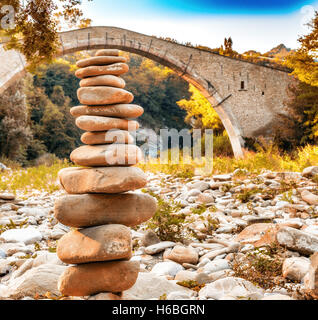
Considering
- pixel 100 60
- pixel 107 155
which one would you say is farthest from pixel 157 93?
pixel 107 155

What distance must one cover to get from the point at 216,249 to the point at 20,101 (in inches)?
694

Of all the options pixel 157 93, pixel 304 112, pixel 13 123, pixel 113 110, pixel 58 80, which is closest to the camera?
pixel 113 110

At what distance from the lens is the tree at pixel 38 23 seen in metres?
4.08

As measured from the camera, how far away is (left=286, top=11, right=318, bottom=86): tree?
9600mm

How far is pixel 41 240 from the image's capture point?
468cm

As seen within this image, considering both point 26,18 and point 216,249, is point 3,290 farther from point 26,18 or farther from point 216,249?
point 26,18

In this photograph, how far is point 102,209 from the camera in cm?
269

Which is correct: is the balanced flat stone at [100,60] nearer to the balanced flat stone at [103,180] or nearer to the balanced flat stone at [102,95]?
the balanced flat stone at [102,95]

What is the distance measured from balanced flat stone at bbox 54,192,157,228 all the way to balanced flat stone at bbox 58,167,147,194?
0.10m

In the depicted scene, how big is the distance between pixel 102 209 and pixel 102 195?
120 mm

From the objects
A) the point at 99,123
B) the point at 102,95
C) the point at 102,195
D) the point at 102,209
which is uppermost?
the point at 102,95

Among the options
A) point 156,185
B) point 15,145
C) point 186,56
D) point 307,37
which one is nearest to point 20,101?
point 15,145

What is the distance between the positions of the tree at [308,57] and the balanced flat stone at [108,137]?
8.52 meters

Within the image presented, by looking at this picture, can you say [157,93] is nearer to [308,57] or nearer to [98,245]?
[308,57]
